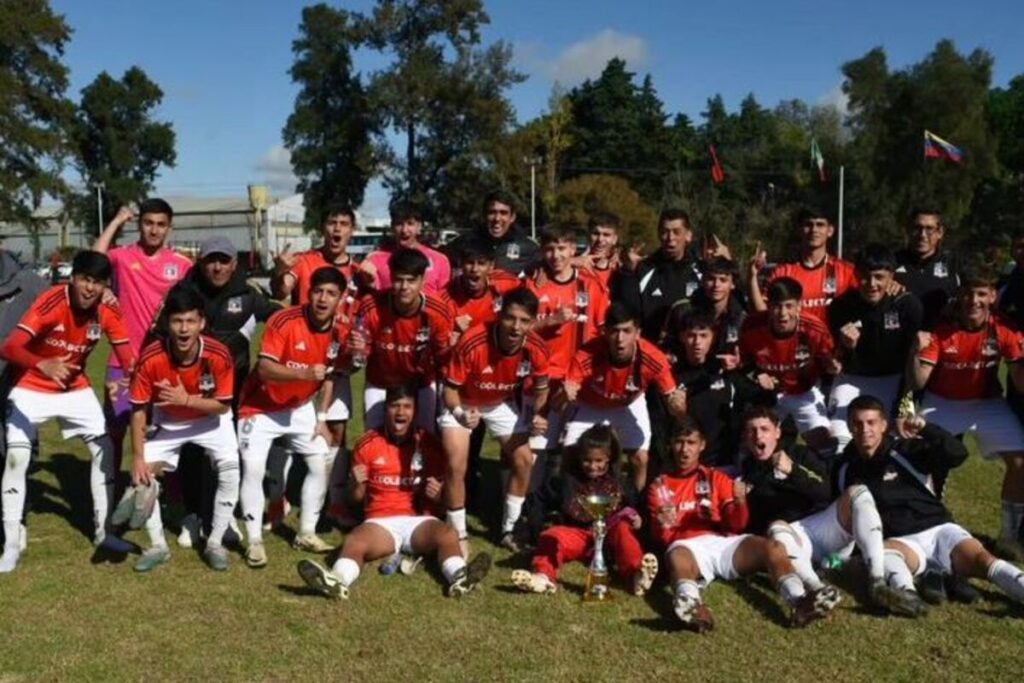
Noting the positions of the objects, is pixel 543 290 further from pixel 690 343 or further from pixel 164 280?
pixel 164 280

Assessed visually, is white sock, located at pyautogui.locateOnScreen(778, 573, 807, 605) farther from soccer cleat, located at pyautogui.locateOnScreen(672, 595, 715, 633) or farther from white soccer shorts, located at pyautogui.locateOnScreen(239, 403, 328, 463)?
white soccer shorts, located at pyautogui.locateOnScreen(239, 403, 328, 463)

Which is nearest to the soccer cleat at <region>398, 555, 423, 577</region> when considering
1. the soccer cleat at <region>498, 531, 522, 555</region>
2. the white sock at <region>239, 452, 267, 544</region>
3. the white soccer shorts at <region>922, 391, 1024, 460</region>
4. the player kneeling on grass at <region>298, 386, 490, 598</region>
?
the player kneeling on grass at <region>298, 386, 490, 598</region>

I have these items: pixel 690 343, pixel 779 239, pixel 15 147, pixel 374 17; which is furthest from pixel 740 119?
pixel 690 343

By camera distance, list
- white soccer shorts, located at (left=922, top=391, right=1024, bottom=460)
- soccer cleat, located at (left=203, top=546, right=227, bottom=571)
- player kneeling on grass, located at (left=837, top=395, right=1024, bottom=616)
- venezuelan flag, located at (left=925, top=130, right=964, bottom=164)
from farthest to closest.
Result: venezuelan flag, located at (left=925, top=130, right=964, bottom=164)
white soccer shorts, located at (left=922, top=391, right=1024, bottom=460)
soccer cleat, located at (left=203, top=546, right=227, bottom=571)
player kneeling on grass, located at (left=837, top=395, right=1024, bottom=616)

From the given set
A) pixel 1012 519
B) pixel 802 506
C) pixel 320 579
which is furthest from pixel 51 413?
pixel 1012 519

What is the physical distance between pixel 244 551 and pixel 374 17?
146 ft

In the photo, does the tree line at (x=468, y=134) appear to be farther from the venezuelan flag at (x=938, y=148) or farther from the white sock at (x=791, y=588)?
the white sock at (x=791, y=588)

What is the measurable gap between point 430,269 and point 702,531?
2.98m

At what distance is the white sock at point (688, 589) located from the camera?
4918mm

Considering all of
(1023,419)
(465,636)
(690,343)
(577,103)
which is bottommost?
(465,636)

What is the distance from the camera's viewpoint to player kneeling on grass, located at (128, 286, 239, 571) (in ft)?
19.0

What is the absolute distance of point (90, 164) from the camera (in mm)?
74125

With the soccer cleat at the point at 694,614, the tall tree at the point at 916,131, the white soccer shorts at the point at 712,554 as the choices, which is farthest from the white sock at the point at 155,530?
the tall tree at the point at 916,131

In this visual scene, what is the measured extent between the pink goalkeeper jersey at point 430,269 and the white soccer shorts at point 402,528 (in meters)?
1.87
